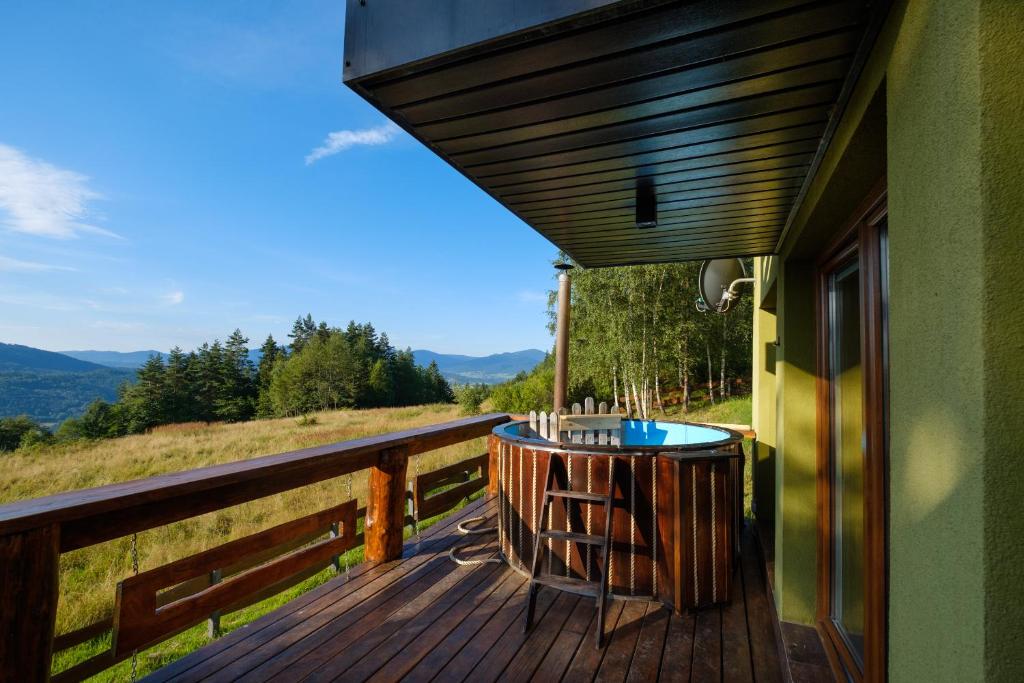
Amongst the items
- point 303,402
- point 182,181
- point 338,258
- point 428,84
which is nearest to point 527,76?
point 428,84

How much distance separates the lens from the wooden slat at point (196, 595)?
206 centimetres

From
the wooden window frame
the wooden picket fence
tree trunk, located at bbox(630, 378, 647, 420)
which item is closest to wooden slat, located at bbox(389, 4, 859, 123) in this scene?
the wooden window frame

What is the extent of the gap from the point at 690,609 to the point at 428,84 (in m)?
3.02

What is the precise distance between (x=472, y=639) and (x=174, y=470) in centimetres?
1633

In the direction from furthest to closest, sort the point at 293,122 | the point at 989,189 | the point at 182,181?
1. the point at 182,181
2. the point at 293,122
3. the point at 989,189

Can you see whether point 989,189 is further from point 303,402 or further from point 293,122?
point 303,402

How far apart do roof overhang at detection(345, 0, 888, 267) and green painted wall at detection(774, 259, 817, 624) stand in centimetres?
67

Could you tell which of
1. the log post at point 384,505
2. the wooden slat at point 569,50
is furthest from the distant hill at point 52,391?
the wooden slat at point 569,50

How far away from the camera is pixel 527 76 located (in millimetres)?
1464

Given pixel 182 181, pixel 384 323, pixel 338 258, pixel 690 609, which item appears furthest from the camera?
pixel 338 258

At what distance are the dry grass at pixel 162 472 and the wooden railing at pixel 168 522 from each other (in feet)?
2.80

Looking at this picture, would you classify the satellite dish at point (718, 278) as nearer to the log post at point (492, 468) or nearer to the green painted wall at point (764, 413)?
the green painted wall at point (764, 413)

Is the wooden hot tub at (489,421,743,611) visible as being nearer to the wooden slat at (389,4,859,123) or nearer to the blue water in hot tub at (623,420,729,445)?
the blue water in hot tub at (623,420,729,445)

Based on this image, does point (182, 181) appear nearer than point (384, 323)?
Yes
